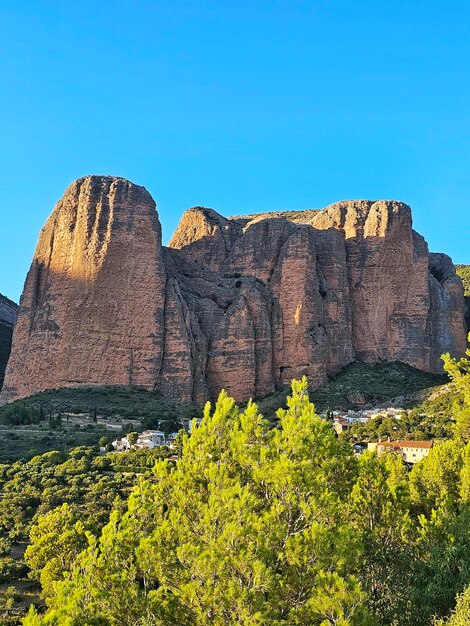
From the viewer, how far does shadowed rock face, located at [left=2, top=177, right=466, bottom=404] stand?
6450 centimetres

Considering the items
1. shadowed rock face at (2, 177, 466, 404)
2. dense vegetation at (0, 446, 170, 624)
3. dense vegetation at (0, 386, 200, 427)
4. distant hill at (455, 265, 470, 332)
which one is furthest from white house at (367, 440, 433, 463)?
distant hill at (455, 265, 470, 332)

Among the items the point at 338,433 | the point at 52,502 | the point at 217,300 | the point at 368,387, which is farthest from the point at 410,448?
the point at 217,300

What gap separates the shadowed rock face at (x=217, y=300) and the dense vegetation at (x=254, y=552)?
51780 millimetres

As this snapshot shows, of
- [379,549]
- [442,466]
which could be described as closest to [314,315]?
[442,466]

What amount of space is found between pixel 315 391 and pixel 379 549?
5191cm

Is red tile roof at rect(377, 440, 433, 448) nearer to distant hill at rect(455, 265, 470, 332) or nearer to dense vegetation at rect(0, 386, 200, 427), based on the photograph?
dense vegetation at rect(0, 386, 200, 427)

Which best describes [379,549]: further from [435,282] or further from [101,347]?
[435,282]

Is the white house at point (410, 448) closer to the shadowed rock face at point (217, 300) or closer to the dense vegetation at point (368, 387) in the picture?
the dense vegetation at point (368, 387)

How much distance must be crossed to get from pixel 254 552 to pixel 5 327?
9347cm

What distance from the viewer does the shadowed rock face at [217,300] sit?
64.5 metres

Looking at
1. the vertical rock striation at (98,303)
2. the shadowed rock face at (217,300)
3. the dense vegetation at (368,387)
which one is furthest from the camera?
the shadowed rock face at (217,300)

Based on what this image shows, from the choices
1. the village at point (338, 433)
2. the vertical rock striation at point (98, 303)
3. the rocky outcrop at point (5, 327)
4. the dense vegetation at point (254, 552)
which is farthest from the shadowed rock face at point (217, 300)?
the dense vegetation at point (254, 552)

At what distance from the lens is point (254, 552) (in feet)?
32.9

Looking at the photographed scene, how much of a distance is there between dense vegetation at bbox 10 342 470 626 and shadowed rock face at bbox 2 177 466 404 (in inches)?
2039
